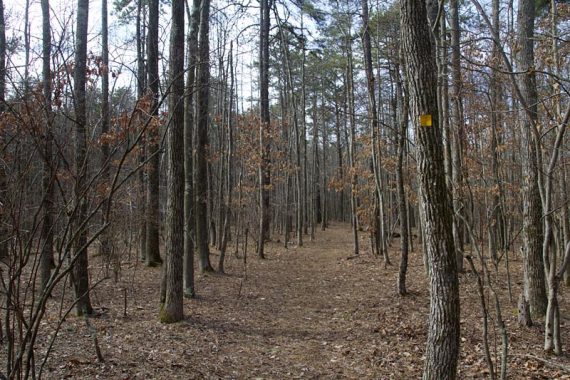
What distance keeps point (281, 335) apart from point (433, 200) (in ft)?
12.7

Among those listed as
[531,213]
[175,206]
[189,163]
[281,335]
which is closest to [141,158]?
[189,163]

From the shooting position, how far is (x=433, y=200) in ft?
11.6

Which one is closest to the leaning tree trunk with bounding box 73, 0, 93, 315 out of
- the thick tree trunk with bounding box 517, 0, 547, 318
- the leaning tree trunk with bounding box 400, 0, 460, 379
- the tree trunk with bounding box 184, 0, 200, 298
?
the tree trunk with bounding box 184, 0, 200, 298

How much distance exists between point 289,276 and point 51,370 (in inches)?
294

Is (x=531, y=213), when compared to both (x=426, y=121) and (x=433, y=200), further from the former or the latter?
(x=426, y=121)

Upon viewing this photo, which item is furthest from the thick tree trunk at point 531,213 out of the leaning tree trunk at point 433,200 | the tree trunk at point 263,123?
the tree trunk at point 263,123

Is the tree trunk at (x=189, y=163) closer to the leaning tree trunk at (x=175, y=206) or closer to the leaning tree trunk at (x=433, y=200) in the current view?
the leaning tree trunk at (x=175, y=206)

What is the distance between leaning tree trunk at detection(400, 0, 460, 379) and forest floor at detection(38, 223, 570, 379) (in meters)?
0.75

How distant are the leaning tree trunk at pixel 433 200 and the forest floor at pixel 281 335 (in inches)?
29.4

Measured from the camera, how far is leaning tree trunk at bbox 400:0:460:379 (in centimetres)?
353

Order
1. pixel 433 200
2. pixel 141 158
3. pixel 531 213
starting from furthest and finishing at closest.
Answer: pixel 141 158 < pixel 531 213 < pixel 433 200

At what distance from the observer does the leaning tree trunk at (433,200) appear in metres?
3.53

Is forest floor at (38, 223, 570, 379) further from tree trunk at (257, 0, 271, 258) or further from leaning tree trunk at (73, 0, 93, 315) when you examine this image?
tree trunk at (257, 0, 271, 258)

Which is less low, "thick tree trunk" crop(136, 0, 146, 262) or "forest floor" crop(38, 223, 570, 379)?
"thick tree trunk" crop(136, 0, 146, 262)
